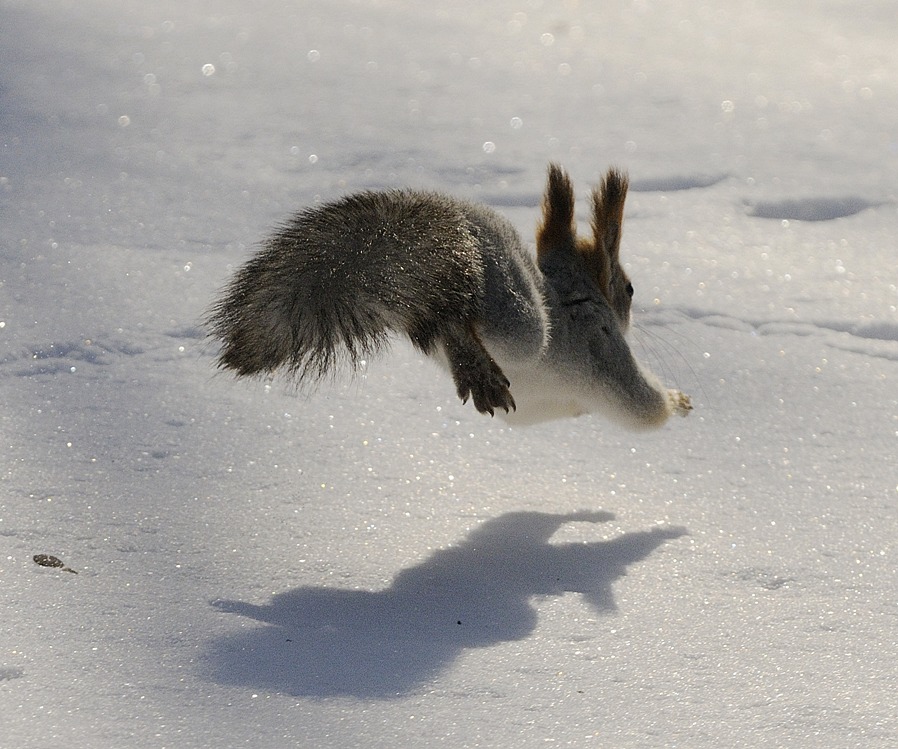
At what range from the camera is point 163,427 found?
3.43 metres

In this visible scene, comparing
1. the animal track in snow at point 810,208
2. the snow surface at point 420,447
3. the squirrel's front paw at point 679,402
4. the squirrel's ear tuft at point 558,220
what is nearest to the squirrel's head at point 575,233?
the squirrel's ear tuft at point 558,220

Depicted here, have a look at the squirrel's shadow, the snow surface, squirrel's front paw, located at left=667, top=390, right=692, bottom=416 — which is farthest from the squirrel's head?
the squirrel's shadow

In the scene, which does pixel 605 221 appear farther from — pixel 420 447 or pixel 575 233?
pixel 420 447

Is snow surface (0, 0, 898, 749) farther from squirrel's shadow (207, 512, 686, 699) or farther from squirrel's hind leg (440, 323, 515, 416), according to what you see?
squirrel's hind leg (440, 323, 515, 416)

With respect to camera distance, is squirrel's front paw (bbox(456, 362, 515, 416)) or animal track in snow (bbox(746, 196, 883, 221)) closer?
squirrel's front paw (bbox(456, 362, 515, 416))

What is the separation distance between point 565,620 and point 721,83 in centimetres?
477

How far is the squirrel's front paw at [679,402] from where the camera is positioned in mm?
3680

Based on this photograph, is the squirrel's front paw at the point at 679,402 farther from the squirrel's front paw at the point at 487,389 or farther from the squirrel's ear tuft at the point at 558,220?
the squirrel's front paw at the point at 487,389

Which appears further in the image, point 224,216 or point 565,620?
point 224,216

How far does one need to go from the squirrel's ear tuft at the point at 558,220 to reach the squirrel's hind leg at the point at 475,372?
2.52ft

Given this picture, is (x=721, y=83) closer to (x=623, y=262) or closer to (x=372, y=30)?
(x=372, y=30)

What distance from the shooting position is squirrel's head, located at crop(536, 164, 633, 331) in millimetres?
3611

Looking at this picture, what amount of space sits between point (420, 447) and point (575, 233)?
0.77 meters

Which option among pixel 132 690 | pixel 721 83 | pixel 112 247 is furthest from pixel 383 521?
pixel 721 83
